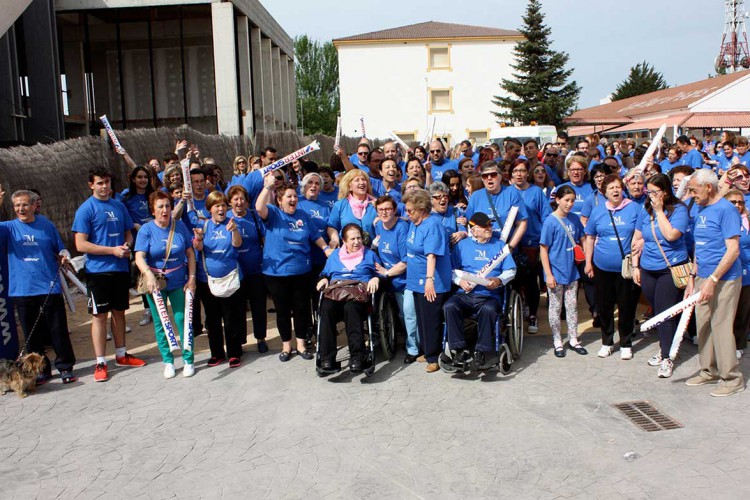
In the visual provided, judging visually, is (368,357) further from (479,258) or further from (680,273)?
(680,273)

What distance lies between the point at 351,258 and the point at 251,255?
117 cm

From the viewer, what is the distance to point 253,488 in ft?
14.0

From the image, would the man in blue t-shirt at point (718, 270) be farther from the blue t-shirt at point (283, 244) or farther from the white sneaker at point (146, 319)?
the white sneaker at point (146, 319)

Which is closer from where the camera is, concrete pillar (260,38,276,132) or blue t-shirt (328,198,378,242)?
blue t-shirt (328,198,378,242)

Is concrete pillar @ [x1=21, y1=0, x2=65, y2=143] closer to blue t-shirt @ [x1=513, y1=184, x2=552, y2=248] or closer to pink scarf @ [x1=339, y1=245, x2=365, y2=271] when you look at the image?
pink scarf @ [x1=339, y1=245, x2=365, y2=271]

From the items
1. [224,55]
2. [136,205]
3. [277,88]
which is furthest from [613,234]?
[277,88]

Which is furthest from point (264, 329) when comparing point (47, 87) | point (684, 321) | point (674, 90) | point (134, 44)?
point (674, 90)

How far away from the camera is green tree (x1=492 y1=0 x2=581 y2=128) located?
1697 inches

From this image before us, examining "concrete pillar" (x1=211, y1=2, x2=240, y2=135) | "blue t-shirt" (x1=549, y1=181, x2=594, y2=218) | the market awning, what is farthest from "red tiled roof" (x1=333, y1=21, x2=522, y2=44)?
"blue t-shirt" (x1=549, y1=181, x2=594, y2=218)

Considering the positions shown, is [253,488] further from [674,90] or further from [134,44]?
[674,90]

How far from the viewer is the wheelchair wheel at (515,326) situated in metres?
6.44

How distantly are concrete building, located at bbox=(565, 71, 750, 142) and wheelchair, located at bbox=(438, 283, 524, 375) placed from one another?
23968 mm

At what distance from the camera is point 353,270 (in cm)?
648

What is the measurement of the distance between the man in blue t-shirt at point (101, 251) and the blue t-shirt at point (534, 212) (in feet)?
13.9
